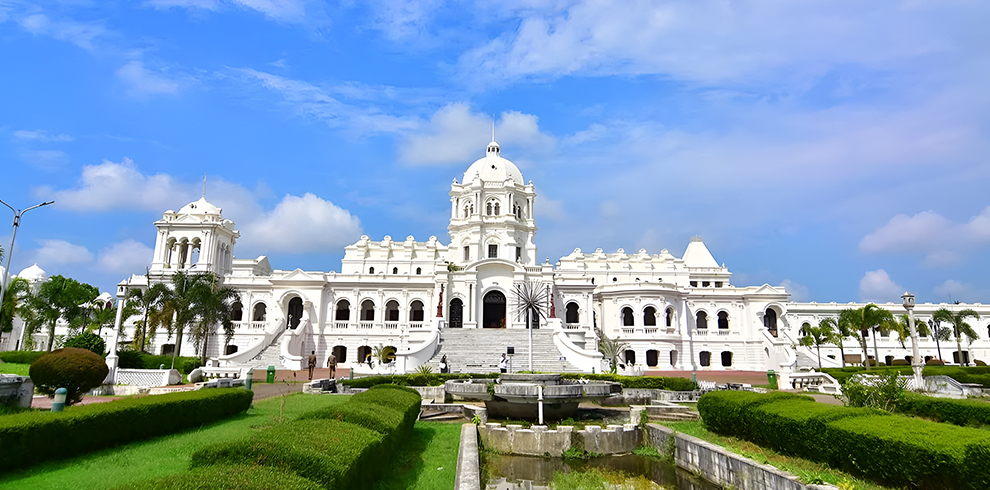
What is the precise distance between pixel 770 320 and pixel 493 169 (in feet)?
108

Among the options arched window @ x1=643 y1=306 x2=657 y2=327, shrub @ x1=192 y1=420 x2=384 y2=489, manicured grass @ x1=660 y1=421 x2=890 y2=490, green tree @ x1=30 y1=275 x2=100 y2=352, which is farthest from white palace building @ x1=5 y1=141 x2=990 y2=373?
shrub @ x1=192 y1=420 x2=384 y2=489

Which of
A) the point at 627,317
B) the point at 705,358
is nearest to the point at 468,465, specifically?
the point at 627,317

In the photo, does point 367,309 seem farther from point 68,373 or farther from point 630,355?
point 68,373

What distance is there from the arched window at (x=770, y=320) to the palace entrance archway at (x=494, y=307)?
25.8 m

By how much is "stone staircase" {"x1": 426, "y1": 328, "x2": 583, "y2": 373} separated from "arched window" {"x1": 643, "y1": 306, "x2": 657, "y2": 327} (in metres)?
12.1

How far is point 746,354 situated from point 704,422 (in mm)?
40275

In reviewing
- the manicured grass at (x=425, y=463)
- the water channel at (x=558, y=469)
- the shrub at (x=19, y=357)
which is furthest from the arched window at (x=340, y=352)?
the water channel at (x=558, y=469)

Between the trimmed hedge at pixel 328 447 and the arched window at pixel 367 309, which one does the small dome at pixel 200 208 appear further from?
the trimmed hedge at pixel 328 447

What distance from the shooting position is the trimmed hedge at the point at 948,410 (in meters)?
15.0

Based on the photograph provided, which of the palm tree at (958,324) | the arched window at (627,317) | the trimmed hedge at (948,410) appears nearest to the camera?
the trimmed hedge at (948,410)

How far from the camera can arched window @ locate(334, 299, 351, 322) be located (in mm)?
52734

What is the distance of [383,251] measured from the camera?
63.0 m

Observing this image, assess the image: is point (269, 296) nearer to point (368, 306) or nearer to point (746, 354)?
point (368, 306)

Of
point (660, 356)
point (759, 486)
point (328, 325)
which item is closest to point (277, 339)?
point (328, 325)
